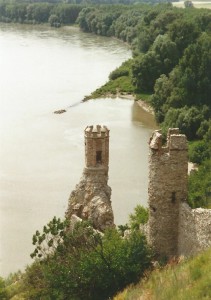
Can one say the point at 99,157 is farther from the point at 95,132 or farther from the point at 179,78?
the point at 179,78

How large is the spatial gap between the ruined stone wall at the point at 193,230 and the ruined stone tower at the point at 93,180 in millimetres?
4508

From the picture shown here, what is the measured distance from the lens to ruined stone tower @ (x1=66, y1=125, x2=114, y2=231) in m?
20.1

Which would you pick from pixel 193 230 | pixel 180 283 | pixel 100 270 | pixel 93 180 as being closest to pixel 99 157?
pixel 93 180

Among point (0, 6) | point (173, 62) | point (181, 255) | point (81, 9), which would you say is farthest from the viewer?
point (0, 6)

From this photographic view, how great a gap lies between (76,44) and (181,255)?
85022 millimetres

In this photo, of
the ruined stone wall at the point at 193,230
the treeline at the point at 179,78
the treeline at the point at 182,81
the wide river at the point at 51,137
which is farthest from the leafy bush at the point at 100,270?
the wide river at the point at 51,137

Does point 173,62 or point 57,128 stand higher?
point 173,62

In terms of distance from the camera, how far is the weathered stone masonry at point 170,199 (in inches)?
610

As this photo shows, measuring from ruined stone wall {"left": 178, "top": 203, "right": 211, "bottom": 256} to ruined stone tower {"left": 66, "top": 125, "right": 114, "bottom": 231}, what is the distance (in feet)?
14.8

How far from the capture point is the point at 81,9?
4958 inches

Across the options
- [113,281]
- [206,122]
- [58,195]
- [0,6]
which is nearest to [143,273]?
[113,281]

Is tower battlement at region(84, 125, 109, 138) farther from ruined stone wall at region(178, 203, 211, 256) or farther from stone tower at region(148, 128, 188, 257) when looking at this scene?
ruined stone wall at region(178, 203, 211, 256)

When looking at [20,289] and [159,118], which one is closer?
[20,289]

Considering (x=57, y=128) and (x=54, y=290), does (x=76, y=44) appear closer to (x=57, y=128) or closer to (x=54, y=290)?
(x=57, y=128)
